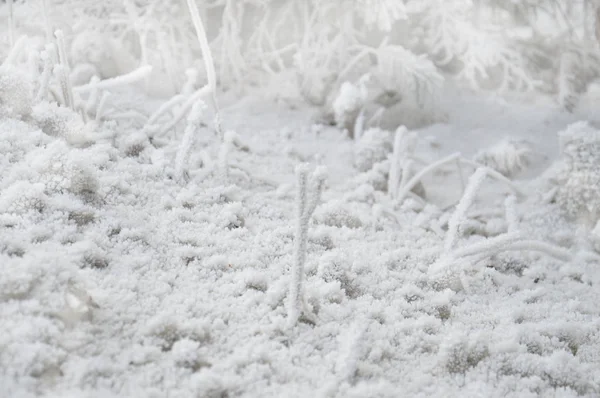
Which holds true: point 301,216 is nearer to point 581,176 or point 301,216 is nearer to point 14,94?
point 14,94

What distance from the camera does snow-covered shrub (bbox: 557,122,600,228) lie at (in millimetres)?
3217

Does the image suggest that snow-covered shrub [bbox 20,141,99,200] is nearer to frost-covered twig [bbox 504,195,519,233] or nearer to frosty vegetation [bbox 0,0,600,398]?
frosty vegetation [bbox 0,0,600,398]

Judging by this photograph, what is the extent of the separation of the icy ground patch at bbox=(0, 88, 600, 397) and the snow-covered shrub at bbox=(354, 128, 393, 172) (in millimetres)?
602

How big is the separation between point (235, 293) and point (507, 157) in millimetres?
2846

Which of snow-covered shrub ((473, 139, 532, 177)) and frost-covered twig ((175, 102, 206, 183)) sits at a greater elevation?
frost-covered twig ((175, 102, 206, 183))

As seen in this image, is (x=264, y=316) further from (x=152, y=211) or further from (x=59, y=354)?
(x=152, y=211)

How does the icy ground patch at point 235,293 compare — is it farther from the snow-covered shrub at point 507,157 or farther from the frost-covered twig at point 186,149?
the snow-covered shrub at point 507,157

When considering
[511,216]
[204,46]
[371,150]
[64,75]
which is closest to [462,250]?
[511,216]

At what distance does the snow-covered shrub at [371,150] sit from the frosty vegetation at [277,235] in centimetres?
2

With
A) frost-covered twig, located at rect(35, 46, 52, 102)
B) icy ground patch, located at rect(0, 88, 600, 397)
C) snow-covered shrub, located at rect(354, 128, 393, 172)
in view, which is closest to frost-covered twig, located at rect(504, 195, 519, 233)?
icy ground patch, located at rect(0, 88, 600, 397)

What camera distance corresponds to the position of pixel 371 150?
3.58m

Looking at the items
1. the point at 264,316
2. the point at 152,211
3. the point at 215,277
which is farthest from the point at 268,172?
the point at 264,316

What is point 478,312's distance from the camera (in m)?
2.02

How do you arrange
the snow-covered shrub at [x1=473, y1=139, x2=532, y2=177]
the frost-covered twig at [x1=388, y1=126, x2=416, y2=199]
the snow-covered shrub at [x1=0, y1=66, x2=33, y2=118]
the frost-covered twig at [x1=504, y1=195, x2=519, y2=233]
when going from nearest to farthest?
the snow-covered shrub at [x1=0, y1=66, x2=33, y2=118] < the frost-covered twig at [x1=504, y1=195, x2=519, y2=233] < the frost-covered twig at [x1=388, y1=126, x2=416, y2=199] < the snow-covered shrub at [x1=473, y1=139, x2=532, y2=177]
